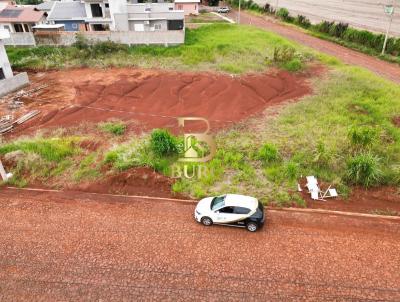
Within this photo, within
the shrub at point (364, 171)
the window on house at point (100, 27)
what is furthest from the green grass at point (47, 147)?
the window on house at point (100, 27)

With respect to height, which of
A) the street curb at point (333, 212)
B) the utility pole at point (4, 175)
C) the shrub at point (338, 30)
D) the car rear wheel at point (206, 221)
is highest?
the shrub at point (338, 30)

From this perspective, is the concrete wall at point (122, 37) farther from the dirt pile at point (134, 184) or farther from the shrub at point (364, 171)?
the shrub at point (364, 171)

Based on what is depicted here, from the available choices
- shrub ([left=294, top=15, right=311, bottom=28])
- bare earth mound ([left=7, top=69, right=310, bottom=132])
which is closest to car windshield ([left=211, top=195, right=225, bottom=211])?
bare earth mound ([left=7, top=69, right=310, bottom=132])

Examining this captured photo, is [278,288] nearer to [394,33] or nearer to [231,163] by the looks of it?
[231,163]

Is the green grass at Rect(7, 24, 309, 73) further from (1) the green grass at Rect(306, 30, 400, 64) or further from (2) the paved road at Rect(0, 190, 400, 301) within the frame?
(2) the paved road at Rect(0, 190, 400, 301)

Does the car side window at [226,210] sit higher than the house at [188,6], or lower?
lower

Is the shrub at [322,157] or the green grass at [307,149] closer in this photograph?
the green grass at [307,149]

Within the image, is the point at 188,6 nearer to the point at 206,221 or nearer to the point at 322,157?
the point at 322,157

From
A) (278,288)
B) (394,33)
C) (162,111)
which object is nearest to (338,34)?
(394,33)
